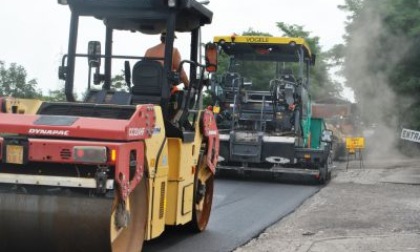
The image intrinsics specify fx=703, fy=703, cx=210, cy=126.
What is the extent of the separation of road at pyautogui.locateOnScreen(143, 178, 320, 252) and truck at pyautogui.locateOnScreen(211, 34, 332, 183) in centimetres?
53

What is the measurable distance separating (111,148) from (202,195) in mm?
2983

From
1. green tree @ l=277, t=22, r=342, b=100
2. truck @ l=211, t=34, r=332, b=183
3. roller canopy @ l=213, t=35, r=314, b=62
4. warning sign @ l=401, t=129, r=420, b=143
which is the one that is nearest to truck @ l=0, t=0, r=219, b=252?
truck @ l=211, t=34, r=332, b=183

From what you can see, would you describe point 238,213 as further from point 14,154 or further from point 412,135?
point 412,135

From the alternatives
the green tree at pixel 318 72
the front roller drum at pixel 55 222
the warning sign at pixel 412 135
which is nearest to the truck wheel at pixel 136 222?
the front roller drum at pixel 55 222

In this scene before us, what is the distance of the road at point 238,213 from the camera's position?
7.65 meters

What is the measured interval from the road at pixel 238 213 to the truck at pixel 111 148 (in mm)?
310

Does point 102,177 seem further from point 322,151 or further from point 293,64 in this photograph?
point 293,64

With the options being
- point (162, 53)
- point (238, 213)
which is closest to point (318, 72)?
point (238, 213)

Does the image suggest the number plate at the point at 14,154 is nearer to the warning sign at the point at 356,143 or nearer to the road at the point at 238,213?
the road at the point at 238,213

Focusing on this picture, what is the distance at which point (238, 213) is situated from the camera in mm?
10188

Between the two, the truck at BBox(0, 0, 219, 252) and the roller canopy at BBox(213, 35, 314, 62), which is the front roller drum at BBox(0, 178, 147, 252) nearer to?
the truck at BBox(0, 0, 219, 252)

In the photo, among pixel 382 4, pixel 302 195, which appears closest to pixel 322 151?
pixel 302 195

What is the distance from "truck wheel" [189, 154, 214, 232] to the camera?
311 inches

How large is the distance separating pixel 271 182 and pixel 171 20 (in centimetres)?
890
